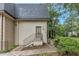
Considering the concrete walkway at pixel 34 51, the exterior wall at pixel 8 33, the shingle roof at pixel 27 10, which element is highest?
the shingle roof at pixel 27 10

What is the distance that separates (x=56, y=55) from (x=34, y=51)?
0.42 m

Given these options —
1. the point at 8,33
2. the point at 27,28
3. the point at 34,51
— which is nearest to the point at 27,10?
the point at 27,28

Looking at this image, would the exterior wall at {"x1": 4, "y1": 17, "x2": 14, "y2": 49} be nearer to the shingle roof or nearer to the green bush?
the shingle roof

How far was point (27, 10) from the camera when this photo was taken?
5.93m

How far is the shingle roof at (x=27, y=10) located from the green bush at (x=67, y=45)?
54 centimetres

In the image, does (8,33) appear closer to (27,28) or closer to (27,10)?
(27,28)

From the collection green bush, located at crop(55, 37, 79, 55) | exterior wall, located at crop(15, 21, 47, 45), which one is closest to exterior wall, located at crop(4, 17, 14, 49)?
exterior wall, located at crop(15, 21, 47, 45)

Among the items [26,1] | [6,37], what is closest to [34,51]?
[6,37]

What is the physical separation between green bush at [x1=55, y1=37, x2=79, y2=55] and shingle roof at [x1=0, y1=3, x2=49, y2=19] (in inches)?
21.4

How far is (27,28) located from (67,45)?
2.70 feet

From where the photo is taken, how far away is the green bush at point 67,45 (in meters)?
5.86

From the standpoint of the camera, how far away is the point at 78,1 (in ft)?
18.9

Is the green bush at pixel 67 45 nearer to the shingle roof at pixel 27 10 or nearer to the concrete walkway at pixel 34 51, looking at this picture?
the concrete walkway at pixel 34 51

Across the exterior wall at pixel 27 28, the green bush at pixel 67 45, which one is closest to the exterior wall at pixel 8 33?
the exterior wall at pixel 27 28
